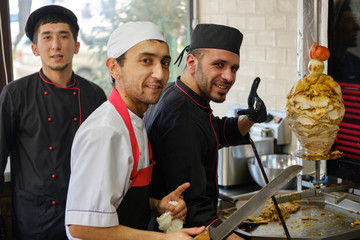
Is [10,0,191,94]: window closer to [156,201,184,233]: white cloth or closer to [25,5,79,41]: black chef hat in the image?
[25,5,79,41]: black chef hat

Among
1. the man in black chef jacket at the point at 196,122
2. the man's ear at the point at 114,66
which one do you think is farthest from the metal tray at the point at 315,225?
the man's ear at the point at 114,66

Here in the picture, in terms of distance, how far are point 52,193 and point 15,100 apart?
1.53 ft

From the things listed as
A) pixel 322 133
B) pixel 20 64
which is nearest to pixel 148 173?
pixel 322 133

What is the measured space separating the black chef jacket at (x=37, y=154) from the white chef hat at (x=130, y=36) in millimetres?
876

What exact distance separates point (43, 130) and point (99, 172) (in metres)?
1.02

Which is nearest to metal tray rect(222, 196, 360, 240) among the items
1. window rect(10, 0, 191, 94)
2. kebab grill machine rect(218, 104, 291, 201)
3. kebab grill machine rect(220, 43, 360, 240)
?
kebab grill machine rect(220, 43, 360, 240)

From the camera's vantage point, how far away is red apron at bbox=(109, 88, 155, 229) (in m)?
1.45

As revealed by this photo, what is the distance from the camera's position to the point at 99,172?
130 cm

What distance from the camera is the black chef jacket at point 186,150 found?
1711 millimetres

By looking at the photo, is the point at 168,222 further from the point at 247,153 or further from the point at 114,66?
the point at 247,153

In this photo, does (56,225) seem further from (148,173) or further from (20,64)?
(20,64)

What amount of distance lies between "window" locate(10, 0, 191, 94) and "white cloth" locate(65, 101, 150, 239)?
2.48 meters

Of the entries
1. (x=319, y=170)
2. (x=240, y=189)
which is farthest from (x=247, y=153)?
(x=319, y=170)

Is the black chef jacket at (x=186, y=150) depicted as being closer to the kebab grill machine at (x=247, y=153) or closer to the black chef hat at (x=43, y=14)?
the black chef hat at (x=43, y=14)
